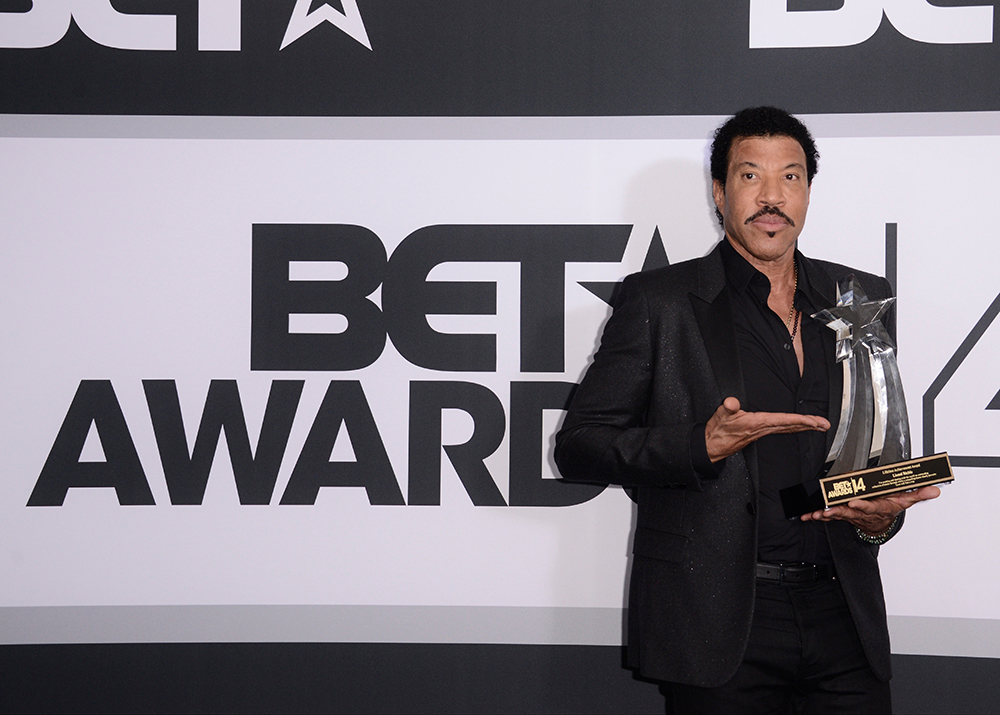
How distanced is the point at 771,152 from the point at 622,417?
67cm

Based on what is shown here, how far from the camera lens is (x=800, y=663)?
1.65m

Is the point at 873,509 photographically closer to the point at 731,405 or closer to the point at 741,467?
the point at 741,467

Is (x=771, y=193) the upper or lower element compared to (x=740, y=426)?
upper

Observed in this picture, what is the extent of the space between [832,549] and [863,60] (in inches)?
58.2

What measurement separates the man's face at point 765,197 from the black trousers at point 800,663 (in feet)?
2.31

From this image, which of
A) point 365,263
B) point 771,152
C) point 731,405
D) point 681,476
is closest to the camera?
point 731,405

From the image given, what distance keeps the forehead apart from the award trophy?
31 cm

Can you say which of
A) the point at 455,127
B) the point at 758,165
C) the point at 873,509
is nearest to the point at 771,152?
the point at 758,165

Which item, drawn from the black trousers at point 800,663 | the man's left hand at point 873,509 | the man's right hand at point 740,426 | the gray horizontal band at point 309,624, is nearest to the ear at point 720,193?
the man's right hand at point 740,426

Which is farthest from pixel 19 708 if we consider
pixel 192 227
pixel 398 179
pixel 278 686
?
pixel 398 179

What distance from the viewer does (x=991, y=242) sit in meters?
2.38

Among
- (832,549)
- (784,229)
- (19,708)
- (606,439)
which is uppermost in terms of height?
(784,229)

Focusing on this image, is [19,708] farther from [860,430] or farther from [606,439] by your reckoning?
[860,430]

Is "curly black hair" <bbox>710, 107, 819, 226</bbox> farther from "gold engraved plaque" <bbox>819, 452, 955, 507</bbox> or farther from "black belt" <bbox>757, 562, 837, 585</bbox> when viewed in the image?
"black belt" <bbox>757, 562, 837, 585</bbox>
